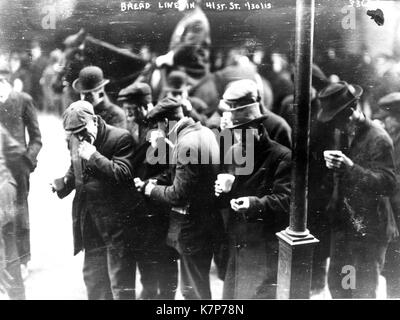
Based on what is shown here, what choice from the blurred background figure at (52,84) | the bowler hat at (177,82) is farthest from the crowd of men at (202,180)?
the blurred background figure at (52,84)

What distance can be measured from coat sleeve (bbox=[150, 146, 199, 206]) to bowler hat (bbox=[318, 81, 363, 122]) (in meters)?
1.23

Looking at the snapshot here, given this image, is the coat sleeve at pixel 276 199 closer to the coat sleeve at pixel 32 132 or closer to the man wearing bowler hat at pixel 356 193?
the man wearing bowler hat at pixel 356 193

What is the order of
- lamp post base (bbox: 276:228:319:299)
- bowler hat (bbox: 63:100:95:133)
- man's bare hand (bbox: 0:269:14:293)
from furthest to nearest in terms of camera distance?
man's bare hand (bbox: 0:269:14:293) → bowler hat (bbox: 63:100:95:133) → lamp post base (bbox: 276:228:319:299)

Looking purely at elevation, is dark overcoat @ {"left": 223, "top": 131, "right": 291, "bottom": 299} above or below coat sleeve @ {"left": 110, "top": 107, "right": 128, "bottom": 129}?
below

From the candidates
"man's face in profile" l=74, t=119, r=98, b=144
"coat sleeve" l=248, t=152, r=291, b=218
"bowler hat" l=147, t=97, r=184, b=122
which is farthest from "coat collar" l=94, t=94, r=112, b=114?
"coat sleeve" l=248, t=152, r=291, b=218

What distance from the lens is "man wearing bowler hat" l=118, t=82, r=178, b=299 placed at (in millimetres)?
4156

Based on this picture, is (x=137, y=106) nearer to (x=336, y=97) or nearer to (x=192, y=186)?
(x=192, y=186)

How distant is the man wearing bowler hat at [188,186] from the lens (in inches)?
163

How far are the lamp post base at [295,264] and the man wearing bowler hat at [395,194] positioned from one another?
79 cm

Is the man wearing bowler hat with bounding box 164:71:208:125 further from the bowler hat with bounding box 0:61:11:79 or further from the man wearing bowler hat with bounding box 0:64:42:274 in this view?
the bowler hat with bounding box 0:61:11:79

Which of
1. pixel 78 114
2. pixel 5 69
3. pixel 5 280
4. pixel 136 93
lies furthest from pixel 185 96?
pixel 5 280

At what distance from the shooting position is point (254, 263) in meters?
4.27
